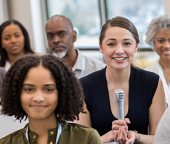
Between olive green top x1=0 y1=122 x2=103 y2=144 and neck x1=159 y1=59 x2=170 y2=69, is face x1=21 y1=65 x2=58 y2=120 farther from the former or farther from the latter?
neck x1=159 y1=59 x2=170 y2=69

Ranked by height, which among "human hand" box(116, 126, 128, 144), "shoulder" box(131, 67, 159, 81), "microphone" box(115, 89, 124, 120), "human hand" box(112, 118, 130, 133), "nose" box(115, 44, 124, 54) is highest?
"nose" box(115, 44, 124, 54)

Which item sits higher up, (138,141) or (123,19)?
(123,19)

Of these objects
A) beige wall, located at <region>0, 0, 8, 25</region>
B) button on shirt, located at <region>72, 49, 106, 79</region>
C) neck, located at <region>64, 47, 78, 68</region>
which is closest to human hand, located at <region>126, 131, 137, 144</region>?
button on shirt, located at <region>72, 49, 106, 79</region>

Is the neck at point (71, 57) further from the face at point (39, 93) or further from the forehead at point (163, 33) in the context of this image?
the face at point (39, 93)

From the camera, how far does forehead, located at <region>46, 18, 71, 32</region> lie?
2.44 m

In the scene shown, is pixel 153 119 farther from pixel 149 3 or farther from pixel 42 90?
pixel 149 3

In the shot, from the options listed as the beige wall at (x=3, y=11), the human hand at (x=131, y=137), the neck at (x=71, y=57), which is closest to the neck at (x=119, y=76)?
the human hand at (x=131, y=137)

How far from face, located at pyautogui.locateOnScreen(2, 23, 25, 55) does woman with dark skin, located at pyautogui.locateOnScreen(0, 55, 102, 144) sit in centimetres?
182

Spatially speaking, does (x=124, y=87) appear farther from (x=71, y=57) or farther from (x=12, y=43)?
(x=12, y=43)

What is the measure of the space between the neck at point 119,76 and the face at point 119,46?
0.16 feet

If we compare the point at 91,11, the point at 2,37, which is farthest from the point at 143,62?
the point at 2,37

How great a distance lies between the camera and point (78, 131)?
1027 millimetres

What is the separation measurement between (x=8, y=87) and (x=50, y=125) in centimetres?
21

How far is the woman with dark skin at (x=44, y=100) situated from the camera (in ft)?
3.20
